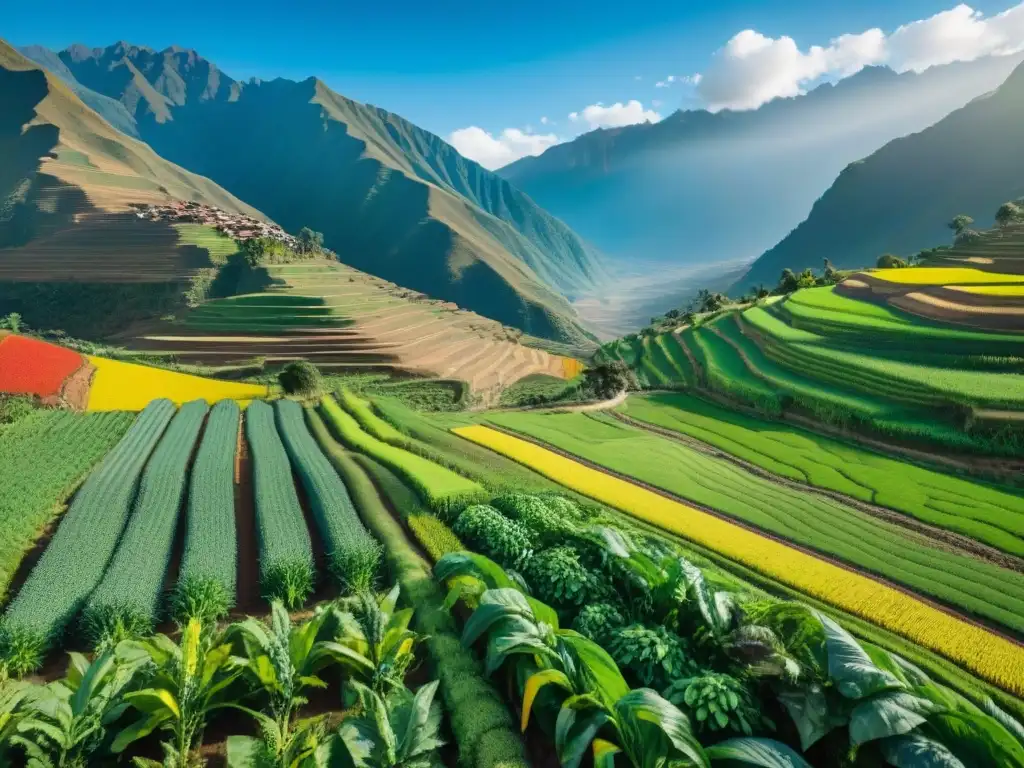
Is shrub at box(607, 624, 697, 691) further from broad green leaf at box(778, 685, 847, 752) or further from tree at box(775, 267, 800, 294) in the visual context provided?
tree at box(775, 267, 800, 294)

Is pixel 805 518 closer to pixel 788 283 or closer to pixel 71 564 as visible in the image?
pixel 71 564

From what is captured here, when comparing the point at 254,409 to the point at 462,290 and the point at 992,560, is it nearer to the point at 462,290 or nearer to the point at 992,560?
the point at 992,560

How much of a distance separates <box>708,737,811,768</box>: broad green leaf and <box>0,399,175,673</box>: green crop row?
32.9 feet

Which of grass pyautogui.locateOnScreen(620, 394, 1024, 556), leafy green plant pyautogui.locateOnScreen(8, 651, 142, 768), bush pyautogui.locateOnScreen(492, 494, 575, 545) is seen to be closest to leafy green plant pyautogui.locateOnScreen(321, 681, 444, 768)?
leafy green plant pyautogui.locateOnScreen(8, 651, 142, 768)

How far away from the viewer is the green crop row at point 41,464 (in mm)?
12094

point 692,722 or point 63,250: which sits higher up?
point 63,250

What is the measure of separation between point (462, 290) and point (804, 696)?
15977 centimetres

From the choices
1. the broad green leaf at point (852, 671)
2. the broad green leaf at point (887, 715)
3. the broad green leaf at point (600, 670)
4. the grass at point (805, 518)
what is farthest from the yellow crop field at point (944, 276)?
the broad green leaf at point (600, 670)

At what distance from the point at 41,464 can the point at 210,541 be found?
31.7ft

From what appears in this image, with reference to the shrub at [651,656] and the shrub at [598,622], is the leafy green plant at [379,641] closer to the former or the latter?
the shrub at [598,622]

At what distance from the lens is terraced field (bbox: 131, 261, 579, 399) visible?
5388cm

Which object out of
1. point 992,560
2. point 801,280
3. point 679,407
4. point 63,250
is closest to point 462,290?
point 63,250

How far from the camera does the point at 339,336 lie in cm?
5572

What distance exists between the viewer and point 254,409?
26.3 metres
